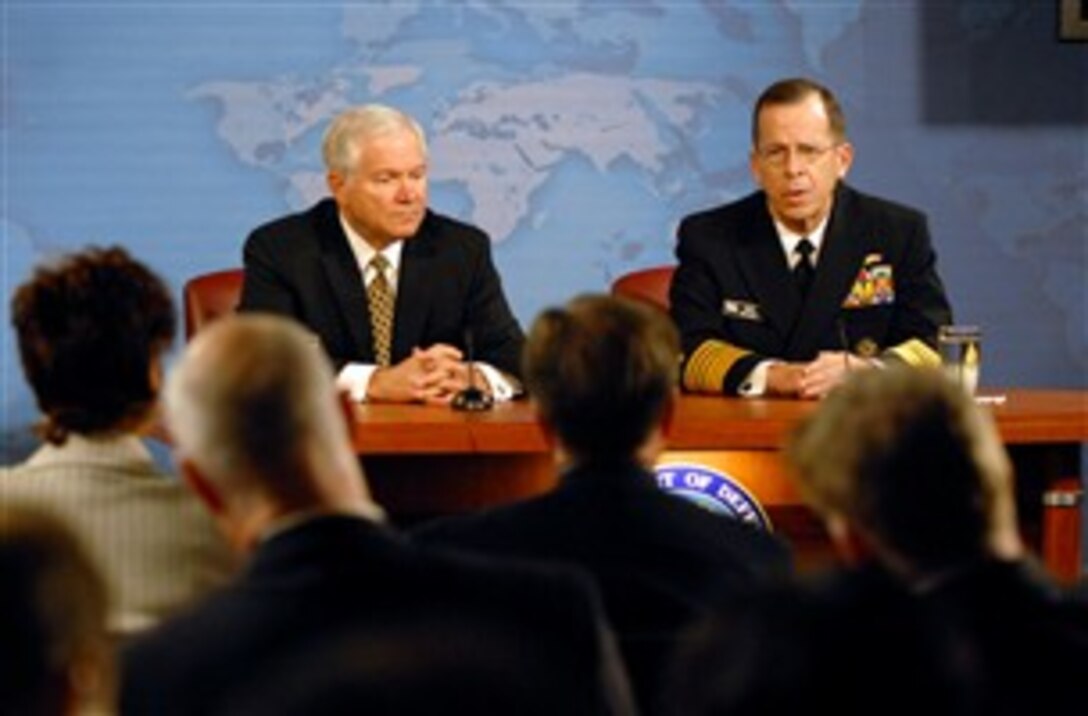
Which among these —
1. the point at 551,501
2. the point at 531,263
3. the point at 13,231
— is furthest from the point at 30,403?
the point at 551,501

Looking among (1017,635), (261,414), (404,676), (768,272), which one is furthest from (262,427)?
(768,272)

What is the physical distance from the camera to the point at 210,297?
17.7 ft

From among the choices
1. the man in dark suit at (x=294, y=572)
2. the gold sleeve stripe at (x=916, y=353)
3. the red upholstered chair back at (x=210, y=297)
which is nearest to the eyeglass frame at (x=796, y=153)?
the gold sleeve stripe at (x=916, y=353)

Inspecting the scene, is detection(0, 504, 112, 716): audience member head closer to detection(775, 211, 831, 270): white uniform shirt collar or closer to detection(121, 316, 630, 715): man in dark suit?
detection(121, 316, 630, 715): man in dark suit

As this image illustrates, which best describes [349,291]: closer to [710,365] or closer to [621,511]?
[710,365]

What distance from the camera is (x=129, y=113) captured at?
6.49 meters

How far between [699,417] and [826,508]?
2.52 m

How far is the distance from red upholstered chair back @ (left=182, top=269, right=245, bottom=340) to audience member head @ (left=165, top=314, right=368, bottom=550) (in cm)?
314

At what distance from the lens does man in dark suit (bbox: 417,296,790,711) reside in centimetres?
254

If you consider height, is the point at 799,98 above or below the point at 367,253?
above

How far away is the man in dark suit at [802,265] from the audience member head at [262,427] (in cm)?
305

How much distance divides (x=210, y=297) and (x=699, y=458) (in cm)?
137

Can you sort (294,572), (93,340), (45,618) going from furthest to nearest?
(93,340), (294,572), (45,618)

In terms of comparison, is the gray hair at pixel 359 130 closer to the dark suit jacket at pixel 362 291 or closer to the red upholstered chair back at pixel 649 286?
the dark suit jacket at pixel 362 291
